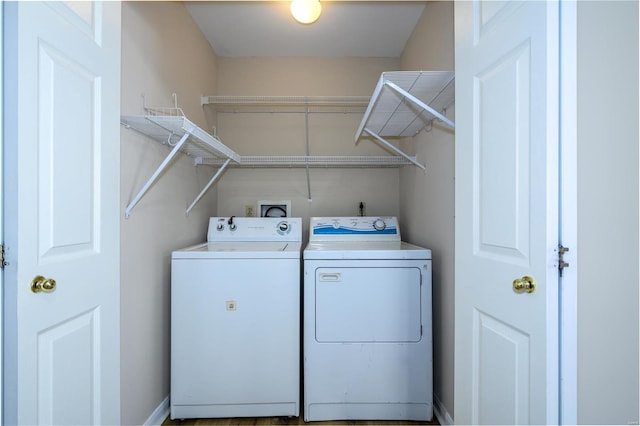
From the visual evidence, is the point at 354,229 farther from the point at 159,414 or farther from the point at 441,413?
the point at 159,414

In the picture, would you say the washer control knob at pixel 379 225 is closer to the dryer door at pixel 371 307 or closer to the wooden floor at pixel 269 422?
the dryer door at pixel 371 307

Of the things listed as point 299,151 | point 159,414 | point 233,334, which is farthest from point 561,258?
point 299,151

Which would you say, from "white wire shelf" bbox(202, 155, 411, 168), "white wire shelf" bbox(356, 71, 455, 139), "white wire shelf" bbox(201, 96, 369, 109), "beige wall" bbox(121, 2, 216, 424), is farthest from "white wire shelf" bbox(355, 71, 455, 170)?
"beige wall" bbox(121, 2, 216, 424)

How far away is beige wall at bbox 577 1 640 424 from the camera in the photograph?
2.86 ft

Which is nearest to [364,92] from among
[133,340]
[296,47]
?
[296,47]

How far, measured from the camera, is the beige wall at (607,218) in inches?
34.3

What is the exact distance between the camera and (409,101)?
175cm

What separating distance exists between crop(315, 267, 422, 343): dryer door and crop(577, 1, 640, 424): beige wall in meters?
1.00

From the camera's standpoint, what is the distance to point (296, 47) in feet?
8.85

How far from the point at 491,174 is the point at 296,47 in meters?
2.20

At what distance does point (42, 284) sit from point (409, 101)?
1697 millimetres

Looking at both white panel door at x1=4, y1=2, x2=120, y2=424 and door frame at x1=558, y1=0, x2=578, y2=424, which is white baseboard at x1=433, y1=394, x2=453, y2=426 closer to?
door frame at x1=558, y1=0, x2=578, y2=424

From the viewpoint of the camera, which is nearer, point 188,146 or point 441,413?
point 441,413

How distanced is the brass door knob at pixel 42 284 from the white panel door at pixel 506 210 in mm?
1277
